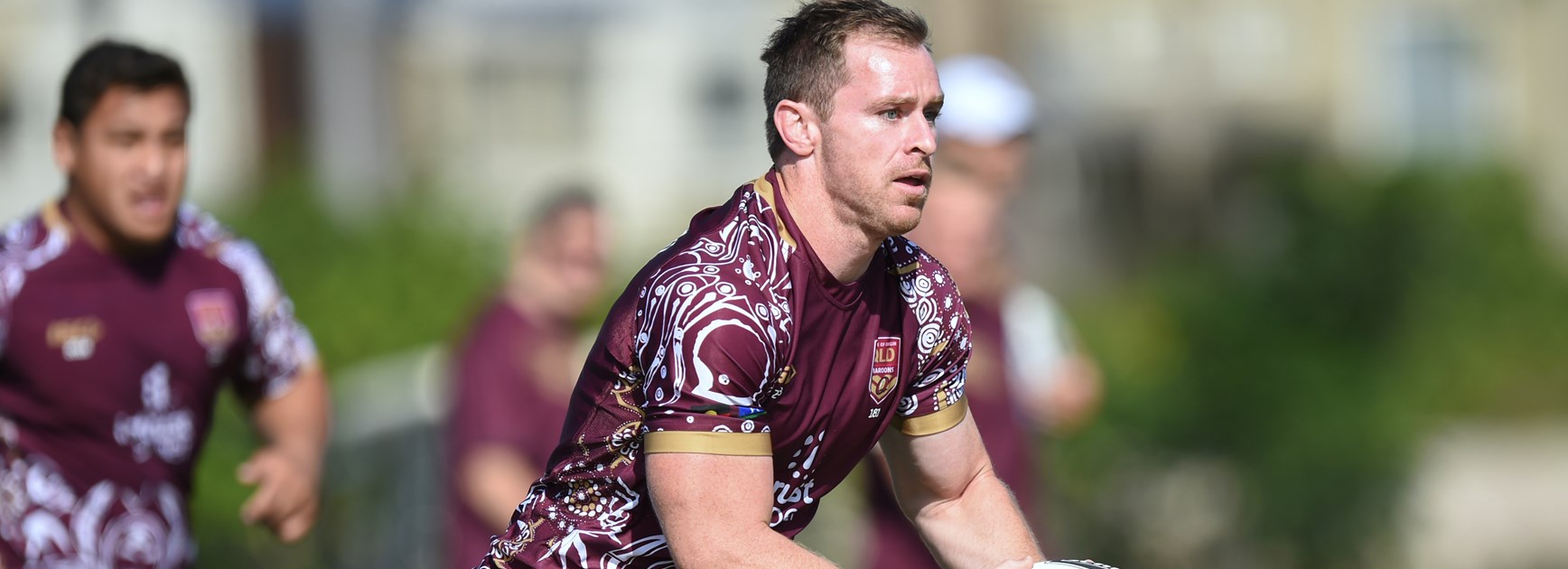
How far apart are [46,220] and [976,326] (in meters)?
3.00

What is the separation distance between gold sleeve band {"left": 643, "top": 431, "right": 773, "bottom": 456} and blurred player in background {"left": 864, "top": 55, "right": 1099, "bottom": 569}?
2.53m

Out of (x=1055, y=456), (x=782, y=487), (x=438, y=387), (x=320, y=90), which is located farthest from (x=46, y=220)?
A: (x=320, y=90)

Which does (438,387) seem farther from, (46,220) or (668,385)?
(668,385)

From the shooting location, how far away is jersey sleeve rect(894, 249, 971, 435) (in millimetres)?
3832

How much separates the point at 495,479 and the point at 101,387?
6.00 ft

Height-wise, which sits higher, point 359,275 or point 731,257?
point 731,257

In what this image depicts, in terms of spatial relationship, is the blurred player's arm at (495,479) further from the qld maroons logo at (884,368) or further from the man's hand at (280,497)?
the qld maroons logo at (884,368)

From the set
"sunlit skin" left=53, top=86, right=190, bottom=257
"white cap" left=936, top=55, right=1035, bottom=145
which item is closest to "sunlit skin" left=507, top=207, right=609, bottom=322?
"white cap" left=936, top=55, right=1035, bottom=145

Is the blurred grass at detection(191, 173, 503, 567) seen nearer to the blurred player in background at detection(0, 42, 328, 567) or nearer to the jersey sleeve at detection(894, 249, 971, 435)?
the blurred player in background at detection(0, 42, 328, 567)

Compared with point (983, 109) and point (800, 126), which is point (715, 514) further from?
point (983, 109)

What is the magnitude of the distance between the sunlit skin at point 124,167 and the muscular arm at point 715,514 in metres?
2.36

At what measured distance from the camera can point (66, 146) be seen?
512cm

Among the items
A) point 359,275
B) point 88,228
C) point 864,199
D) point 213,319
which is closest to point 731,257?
point 864,199

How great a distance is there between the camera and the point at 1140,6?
24.8m
